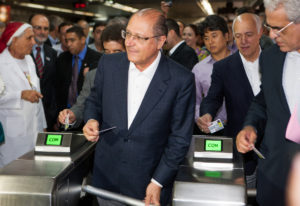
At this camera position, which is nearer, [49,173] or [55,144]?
[49,173]

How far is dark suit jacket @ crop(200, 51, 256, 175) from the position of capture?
2.33m

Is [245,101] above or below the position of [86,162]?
above

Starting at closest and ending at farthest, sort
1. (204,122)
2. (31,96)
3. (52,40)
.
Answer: (204,122) < (31,96) < (52,40)

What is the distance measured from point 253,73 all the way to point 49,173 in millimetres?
1455

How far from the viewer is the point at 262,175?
1.61 metres

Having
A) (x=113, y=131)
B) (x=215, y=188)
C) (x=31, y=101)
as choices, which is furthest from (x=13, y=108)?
(x=215, y=188)

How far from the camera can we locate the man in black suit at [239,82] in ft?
7.65

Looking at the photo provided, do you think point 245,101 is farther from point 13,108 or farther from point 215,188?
point 13,108

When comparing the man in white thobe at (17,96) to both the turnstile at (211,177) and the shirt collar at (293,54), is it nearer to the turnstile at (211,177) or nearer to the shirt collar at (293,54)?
the turnstile at (211,177)

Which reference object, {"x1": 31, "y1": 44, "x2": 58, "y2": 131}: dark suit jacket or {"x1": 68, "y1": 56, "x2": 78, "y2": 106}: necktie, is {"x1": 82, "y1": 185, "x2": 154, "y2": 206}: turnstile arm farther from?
{"x1": 31, "y1": 44, "x2": 58, "y2": 131}: dark suit jacket

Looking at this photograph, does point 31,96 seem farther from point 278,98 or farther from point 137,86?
point 278,98

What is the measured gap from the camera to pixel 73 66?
155 inches

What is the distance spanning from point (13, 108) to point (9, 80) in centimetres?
24

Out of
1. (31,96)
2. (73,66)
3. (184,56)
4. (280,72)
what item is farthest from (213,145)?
(73,66)
